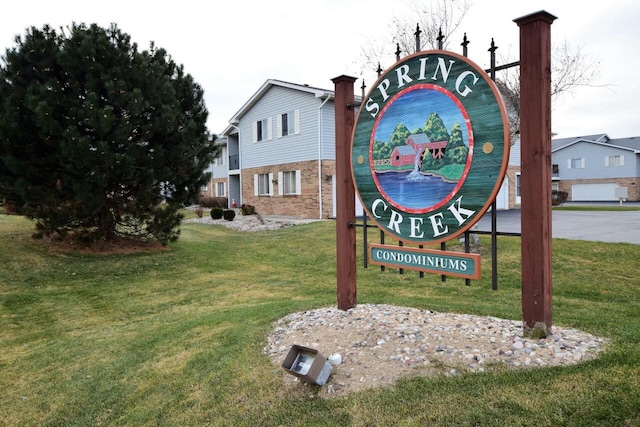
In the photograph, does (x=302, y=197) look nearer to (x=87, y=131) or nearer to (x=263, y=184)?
(x=263, y=184)

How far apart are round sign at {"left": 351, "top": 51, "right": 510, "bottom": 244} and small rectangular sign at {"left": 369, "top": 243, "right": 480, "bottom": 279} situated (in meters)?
0.14

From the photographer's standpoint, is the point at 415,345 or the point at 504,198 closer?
the point at 415,345

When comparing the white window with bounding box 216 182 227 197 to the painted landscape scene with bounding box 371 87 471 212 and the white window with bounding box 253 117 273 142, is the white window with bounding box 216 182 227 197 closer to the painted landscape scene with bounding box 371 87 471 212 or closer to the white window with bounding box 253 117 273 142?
the white window with bounding box 253 117 273 142

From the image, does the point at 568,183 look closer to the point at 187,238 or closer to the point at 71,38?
the point at 187,238

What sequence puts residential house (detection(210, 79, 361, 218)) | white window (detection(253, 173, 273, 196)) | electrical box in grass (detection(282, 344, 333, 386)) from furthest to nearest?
white window (detection(253, 173, 273, 196)) → residential house (detection(210, 79, 361, 218)) → electrical box in grass (detection(282, 344, 333, 386))

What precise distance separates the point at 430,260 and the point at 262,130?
65.9 feet

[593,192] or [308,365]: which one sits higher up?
[593,192]

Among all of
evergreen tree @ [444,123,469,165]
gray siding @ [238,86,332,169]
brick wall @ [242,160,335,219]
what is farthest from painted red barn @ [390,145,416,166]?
gray siding @ [238,86,332,169]

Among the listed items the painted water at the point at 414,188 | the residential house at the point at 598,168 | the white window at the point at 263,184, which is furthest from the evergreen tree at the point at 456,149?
the residential house at the point at 598,168

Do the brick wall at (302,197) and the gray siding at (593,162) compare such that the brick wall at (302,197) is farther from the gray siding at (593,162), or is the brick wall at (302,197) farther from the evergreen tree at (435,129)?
the gray siding at (593,162)

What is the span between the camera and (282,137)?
2141 centimetres

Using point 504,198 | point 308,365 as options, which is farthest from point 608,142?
point 308,365

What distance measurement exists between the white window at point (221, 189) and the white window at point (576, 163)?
115 feet

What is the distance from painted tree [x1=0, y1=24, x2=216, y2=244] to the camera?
9.16 metres
